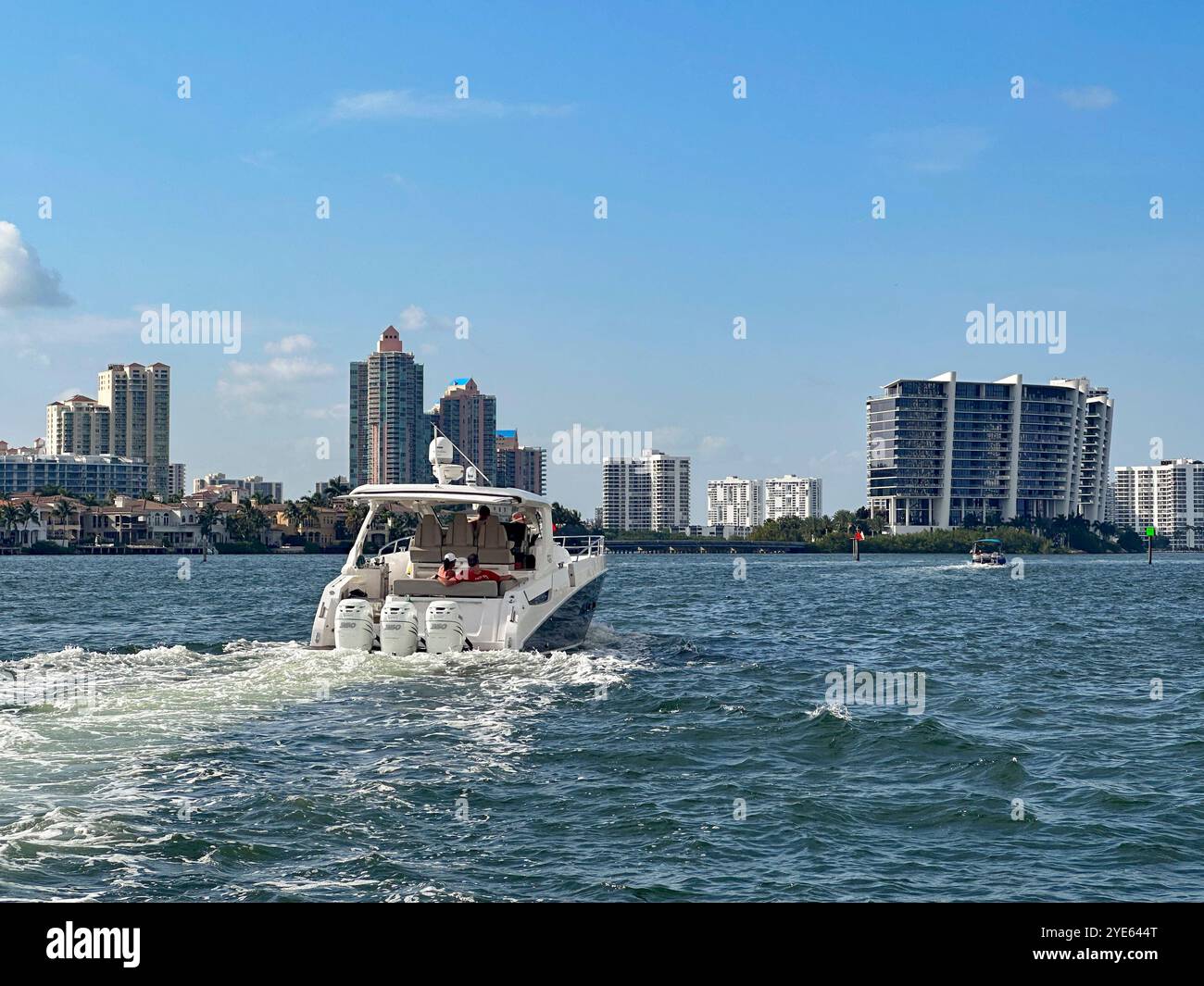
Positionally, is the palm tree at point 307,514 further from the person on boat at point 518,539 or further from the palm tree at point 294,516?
the person on boat at point 518,539

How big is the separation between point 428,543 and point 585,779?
12764mm

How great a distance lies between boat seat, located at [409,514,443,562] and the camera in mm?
25016

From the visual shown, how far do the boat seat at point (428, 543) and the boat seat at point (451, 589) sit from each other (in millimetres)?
1395

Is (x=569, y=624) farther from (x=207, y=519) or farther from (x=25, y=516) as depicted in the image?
(x=25, y=516)

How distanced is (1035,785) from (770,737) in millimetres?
3813

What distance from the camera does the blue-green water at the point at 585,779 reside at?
31.1ft

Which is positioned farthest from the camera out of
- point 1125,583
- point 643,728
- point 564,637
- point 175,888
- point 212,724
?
point 1125,583

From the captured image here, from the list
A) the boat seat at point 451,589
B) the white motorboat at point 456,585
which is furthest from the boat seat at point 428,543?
the boat seat at point 451,589

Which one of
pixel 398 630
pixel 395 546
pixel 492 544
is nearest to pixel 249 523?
pixel 395 546
